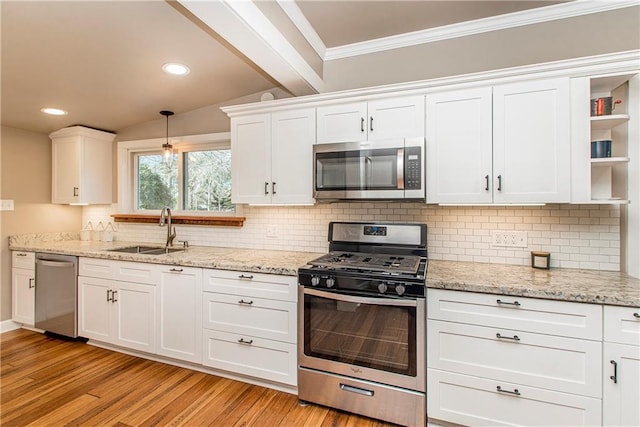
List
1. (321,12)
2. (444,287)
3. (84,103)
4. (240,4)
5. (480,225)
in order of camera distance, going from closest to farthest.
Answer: (240,4) → (444,287) → (321,12) → (480,225) → (84,103)

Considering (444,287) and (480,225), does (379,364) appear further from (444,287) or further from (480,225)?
(480,225)

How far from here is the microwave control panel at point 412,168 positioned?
2.00 meters

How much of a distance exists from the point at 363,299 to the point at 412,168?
2.90 feet

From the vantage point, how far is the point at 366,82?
252cm

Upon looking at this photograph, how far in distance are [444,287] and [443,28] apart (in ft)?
6.08

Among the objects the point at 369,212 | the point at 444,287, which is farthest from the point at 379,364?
the point at 369,212

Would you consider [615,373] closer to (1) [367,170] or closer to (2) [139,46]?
(1) [367,170]

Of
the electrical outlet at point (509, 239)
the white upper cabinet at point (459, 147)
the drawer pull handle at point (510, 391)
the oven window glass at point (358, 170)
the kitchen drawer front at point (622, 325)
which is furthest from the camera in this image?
Answer: the electrical outlet at point (509, 239)

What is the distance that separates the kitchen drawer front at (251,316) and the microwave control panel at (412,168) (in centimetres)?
110

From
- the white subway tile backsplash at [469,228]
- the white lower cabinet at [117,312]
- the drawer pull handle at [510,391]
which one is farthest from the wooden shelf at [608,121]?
the white lower cabinet at [117,312]

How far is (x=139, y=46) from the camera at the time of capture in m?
2.06

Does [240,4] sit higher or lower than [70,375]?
higher

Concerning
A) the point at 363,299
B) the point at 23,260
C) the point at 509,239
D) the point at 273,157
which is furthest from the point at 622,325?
the point at 23,260

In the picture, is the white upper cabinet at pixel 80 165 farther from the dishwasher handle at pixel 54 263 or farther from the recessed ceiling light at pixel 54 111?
the dishwasher handle at pixel 54 263
